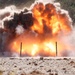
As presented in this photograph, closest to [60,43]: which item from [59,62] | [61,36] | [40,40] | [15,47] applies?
[61,36]

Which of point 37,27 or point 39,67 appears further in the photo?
point 37,27

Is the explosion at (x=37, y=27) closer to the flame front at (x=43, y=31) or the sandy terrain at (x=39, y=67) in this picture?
the flame front at (x=43, y=31)

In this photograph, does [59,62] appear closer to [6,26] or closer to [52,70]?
[52,70]

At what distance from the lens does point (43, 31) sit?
7931cm

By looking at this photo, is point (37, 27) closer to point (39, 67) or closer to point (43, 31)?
point (43, 31)

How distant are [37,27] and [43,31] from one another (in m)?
2.06

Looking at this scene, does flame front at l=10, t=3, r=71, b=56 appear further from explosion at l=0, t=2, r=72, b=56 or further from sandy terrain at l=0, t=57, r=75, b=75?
sandy terrain at l=0, t=57, r=75, b=75

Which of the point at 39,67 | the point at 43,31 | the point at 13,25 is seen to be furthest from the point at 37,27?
the point at 39,67

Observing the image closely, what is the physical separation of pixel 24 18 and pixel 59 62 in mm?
49824

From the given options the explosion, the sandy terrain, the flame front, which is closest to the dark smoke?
the explosion

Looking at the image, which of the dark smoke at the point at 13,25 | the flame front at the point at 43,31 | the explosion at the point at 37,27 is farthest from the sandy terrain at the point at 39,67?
the dark smoke at the point at 13,25

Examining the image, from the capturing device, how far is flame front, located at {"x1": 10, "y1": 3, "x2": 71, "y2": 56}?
7484 centimetres

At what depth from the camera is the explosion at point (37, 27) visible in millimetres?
77125

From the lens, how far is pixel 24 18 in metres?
80.1
